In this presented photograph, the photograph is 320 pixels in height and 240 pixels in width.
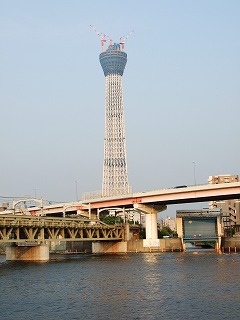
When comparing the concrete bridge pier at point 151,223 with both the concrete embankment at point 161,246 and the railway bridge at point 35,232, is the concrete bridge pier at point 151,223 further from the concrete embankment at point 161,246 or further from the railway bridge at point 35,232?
the railway bridge at point 35,232

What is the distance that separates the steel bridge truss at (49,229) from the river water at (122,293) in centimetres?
1574

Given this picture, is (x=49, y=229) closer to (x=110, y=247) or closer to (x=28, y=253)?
(x=28, y=253)

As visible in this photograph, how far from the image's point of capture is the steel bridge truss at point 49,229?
105 m

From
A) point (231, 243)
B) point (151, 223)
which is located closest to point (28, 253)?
point (151, 223)

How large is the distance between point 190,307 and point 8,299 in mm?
19315

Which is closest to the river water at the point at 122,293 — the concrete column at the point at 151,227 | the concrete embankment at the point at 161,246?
the concrete embankment at the point at 161,246

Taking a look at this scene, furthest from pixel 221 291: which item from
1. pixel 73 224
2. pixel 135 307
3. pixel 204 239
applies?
pixel 204 239

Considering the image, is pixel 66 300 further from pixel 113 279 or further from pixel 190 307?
pixel 113 279

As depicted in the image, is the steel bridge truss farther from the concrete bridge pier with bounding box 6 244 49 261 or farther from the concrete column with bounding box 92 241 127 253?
the concrete column with bounding box 92 241 127 253

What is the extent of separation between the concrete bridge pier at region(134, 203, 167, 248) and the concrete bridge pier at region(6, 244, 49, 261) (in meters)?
40.0

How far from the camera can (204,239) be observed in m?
146

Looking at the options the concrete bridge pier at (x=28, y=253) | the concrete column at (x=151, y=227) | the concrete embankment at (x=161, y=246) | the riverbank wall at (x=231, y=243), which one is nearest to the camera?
the concrete bridge pier at (x=28, y=253)

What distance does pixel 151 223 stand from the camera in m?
150

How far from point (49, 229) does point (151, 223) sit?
4086 cm
